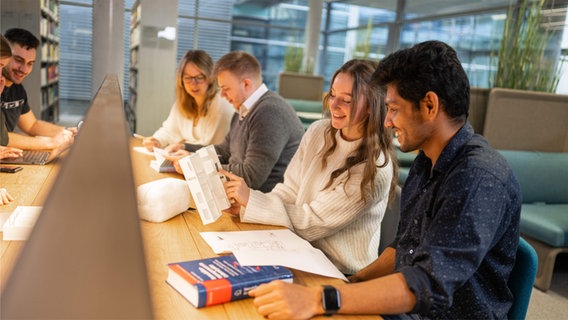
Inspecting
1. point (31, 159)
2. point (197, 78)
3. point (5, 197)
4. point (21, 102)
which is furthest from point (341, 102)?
point (21, 102)

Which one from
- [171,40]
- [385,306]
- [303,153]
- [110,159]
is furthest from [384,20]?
[110,159]

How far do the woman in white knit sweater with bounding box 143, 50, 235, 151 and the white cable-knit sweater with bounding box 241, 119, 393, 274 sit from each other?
1.45m

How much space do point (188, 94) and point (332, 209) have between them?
1.91m

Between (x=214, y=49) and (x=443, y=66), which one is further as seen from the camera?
(x=214, y=49)

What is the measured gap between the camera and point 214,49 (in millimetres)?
10500

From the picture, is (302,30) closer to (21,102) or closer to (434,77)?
(21,102)

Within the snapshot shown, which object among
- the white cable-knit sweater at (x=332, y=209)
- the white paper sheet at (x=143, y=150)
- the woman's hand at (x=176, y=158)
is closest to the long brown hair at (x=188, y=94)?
the white paper sheet at (x=143, y=150)

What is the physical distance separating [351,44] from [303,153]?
942 centimetres

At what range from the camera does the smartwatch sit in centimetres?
104

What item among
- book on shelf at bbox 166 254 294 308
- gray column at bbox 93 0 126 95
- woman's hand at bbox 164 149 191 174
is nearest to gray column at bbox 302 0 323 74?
gray column at bbox 93 0 126 95

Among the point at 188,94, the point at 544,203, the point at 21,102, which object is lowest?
the point at 544,203

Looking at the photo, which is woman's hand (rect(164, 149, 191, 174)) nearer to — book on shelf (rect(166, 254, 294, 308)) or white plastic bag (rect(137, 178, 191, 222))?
white plastic bag (rect(137, 178, 191, 222))

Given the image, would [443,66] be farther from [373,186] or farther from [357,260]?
[357,260]

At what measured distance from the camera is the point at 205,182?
1.55 m
